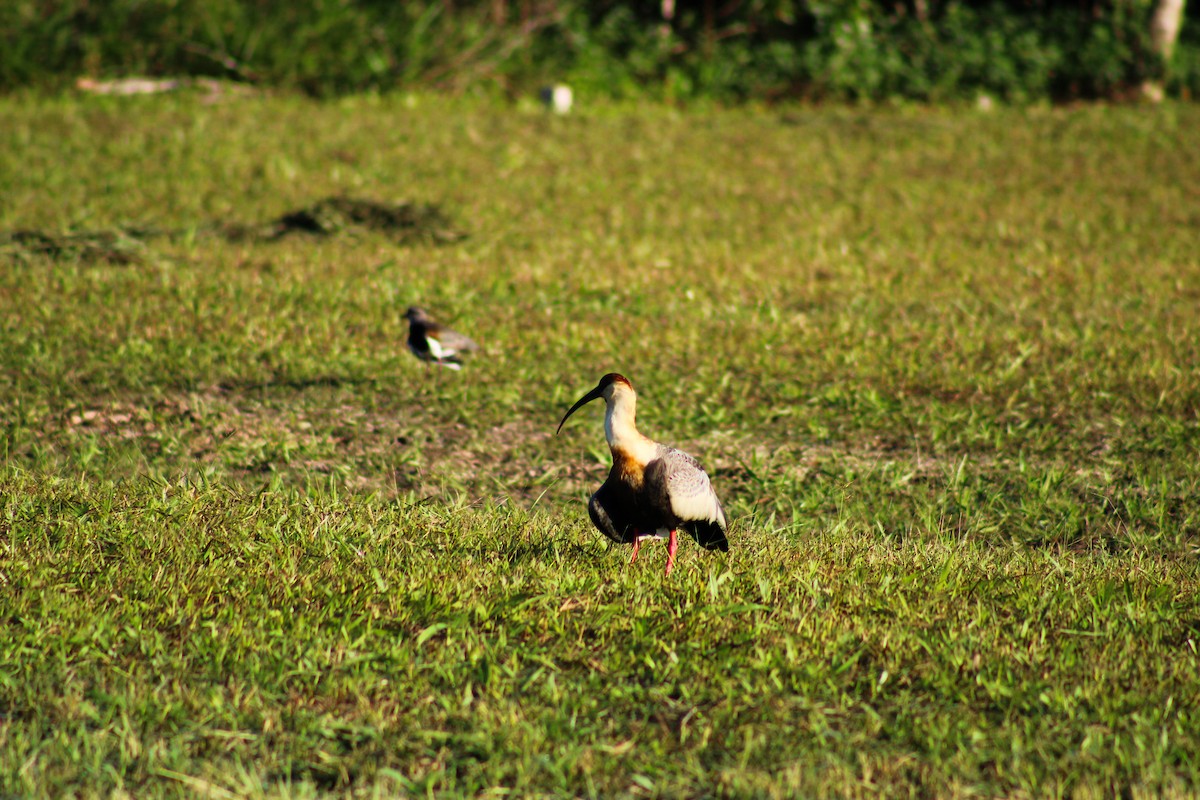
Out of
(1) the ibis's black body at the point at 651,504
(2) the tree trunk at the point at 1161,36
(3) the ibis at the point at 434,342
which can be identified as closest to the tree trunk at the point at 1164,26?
(2) the tree trunk at the point at 1161,36

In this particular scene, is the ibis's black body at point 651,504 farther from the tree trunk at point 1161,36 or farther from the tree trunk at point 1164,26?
the tree trunk at point 1164,26

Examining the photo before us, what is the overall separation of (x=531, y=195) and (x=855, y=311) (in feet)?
13.0

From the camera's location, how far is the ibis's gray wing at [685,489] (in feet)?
13.0

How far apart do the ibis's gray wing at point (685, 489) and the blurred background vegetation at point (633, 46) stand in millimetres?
11059

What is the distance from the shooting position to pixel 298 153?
11.6m

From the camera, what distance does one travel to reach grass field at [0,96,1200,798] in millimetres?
3154

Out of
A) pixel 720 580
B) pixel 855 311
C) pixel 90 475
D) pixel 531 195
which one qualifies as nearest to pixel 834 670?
pixel 720 580

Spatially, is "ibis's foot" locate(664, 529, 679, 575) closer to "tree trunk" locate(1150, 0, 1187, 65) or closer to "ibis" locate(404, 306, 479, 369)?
"ibis" locate(404, 306, 479, 369)

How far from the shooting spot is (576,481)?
5559mm

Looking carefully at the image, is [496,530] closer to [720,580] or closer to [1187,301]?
[720,580]

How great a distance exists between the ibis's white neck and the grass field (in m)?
0.44

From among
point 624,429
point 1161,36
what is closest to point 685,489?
point 624,429

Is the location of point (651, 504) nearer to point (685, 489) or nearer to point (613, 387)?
point (685, 489)

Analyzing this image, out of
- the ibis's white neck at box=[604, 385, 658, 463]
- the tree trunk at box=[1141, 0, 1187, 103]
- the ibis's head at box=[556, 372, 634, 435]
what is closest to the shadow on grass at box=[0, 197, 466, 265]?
Answer: the ibis's head at box=[556, 372, 634, 435]
